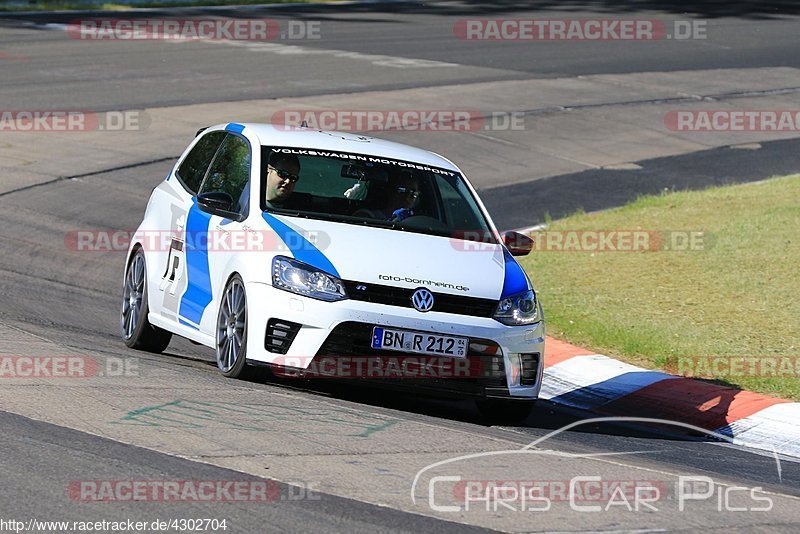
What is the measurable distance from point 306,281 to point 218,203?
3.52ft

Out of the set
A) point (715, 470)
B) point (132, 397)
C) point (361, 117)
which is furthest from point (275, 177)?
point (361, 117)

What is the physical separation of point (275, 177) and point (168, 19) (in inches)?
995

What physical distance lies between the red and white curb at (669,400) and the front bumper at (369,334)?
61.5 inches

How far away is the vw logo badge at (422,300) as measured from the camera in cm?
776

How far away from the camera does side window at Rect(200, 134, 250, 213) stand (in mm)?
8820

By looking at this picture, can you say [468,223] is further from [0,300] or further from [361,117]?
[361,117]

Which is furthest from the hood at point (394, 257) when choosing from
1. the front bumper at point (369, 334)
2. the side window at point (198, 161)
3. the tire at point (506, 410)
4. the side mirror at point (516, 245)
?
the side window at point (198, 161)

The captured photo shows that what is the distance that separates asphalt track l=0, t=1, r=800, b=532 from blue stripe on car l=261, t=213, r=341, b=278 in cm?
76

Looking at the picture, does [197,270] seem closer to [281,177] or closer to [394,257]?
[281,177]

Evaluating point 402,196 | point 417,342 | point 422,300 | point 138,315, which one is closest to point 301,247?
point 422,300

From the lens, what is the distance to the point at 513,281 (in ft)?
27.0

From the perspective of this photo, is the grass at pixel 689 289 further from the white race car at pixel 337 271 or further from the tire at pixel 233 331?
the tire at pixel 233 331

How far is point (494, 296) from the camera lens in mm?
8008

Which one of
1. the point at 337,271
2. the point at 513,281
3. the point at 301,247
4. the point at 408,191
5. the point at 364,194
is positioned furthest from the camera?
the point at 408,191
